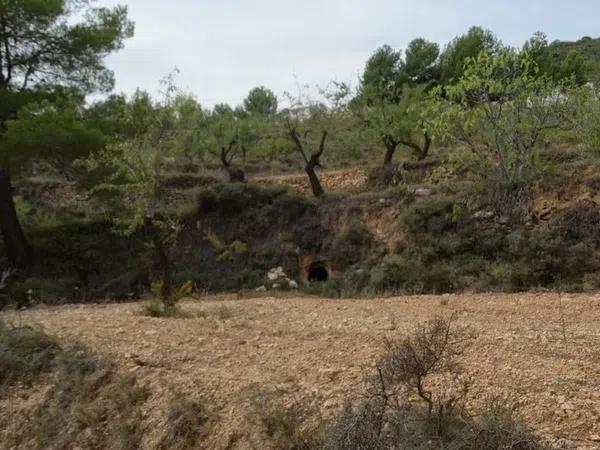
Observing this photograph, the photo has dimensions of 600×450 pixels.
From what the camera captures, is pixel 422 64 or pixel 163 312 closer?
pixel 163 312

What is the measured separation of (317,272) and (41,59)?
9475 millimetres

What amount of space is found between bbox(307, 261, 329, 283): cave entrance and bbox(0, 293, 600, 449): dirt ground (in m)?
7.30

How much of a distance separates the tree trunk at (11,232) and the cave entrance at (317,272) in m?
8.02

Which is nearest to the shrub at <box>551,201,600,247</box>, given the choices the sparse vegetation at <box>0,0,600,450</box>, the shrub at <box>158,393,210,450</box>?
the sparse vegetation at <box>0,0,600,450</box>

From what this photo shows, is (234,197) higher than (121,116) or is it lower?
lower

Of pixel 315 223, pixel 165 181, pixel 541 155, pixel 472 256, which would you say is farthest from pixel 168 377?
pixel 165 181

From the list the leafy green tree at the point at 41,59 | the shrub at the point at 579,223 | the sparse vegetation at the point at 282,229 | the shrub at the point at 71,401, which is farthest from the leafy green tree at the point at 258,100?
the shrub at the point at 71,401

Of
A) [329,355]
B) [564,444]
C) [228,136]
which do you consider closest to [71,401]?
[329,355]

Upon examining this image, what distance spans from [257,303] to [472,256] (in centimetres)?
520

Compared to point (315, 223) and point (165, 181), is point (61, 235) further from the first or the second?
point (315, 223)

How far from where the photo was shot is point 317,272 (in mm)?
16859

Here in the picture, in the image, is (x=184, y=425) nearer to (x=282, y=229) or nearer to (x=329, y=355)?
(x=329, y=355)

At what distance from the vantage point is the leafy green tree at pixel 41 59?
1414cm

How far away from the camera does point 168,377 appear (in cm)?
550
